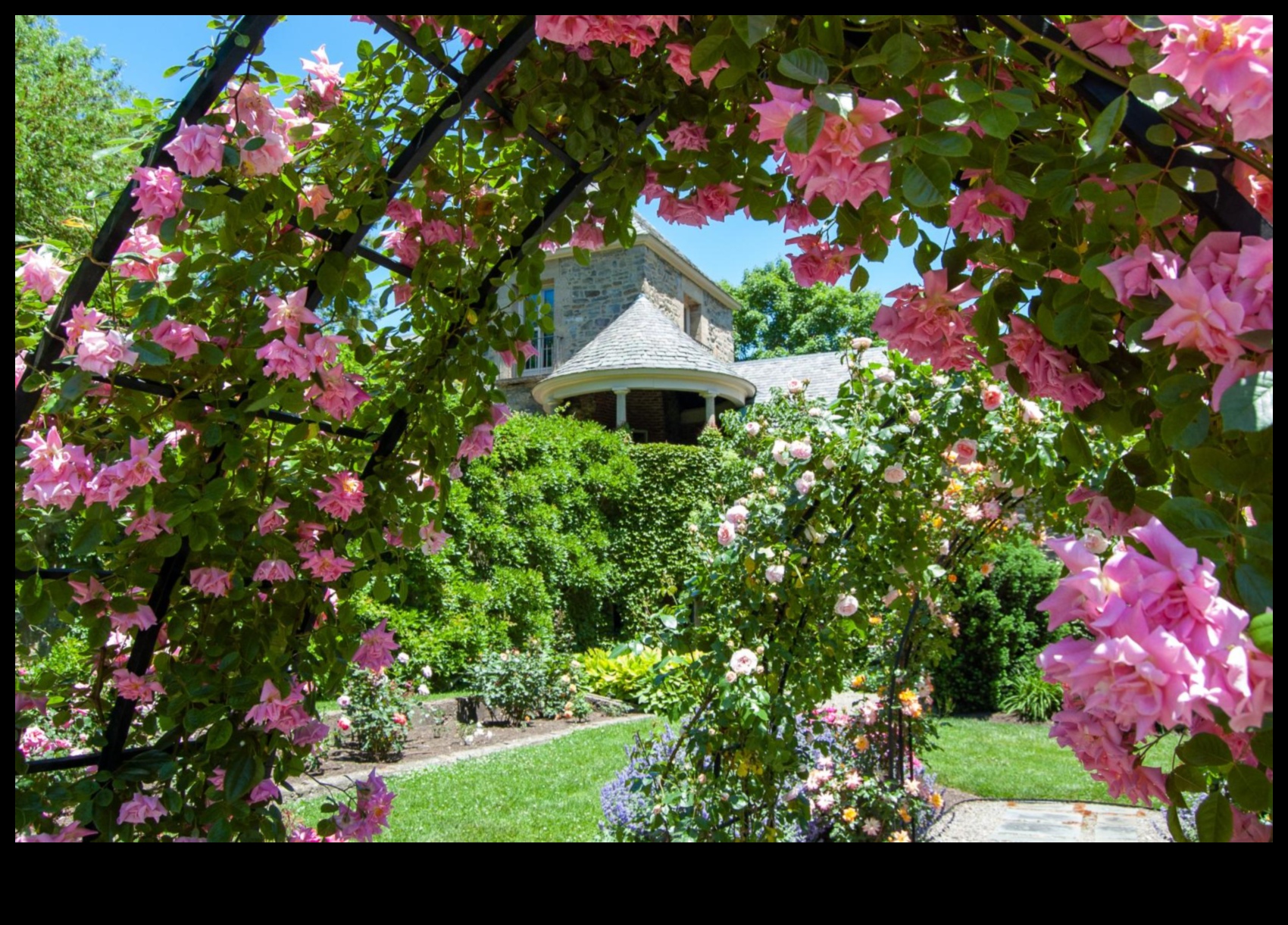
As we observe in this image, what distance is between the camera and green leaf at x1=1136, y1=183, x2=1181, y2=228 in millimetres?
857

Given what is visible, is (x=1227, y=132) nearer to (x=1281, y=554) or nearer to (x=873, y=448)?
(x=1281, y=554)

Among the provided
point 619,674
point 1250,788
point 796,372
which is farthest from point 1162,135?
point 796,372

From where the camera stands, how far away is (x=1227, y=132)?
85 centimetres

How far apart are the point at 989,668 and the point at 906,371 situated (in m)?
6.27

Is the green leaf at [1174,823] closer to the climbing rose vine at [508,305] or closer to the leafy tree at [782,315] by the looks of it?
the climbing rose vine at [508,305]

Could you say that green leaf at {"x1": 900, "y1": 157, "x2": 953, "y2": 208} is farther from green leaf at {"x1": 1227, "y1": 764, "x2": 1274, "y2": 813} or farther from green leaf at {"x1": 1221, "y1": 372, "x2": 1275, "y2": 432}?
green leaf at {"x1": 1227, "y1": 764, "x2": 1274, "y2": 813}

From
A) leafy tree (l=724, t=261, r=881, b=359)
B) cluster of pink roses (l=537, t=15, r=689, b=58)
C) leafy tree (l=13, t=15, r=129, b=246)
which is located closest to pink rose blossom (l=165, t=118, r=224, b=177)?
cluster of pink roses (l=537, t=15, r=689, b=58)

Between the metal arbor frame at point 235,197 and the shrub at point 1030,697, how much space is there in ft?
25.4

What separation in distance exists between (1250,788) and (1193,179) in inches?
21.7

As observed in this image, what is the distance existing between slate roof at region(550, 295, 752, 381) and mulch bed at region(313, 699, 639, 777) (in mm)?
6018

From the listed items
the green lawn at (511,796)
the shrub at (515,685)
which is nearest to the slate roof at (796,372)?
the shrub at (515,685)

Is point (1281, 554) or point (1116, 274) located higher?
point (1116, 274)

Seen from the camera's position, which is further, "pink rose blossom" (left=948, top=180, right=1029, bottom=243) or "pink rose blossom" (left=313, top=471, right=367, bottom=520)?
"pink rose blossom" (left=313, top=471, right=367, bottom=520)
